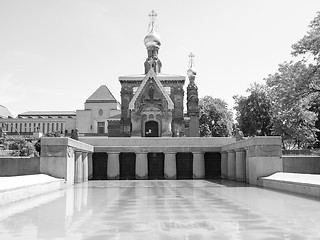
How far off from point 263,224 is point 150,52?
55252 millimetres

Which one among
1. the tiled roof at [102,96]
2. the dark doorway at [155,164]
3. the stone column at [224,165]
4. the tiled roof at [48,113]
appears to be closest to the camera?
the stone column at [224,165]

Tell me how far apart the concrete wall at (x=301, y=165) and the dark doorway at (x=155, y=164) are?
433 inches

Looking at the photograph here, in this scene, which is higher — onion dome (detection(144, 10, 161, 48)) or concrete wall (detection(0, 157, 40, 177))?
onion dome (detection(144, 10, 161, 48))

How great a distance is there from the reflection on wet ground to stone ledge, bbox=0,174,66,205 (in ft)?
1.37

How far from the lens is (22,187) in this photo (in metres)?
15.5

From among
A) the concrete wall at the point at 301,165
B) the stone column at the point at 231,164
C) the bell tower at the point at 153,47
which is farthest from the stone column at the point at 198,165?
the bell tower at the point at 153,47

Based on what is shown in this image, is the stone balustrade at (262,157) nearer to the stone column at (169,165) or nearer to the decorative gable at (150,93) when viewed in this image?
the stone column at (169,165)

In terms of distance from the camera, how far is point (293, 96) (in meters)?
31.6

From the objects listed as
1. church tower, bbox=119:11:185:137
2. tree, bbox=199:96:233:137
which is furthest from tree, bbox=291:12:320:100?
tree, bbox=199:96:233:137

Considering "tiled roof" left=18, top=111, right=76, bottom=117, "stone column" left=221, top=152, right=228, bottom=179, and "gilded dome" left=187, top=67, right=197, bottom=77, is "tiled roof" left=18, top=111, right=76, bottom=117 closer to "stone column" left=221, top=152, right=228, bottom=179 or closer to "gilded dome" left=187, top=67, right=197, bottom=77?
"gilded dome" left=187, top=67, right=197, bottom=77

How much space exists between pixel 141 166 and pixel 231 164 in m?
7.43

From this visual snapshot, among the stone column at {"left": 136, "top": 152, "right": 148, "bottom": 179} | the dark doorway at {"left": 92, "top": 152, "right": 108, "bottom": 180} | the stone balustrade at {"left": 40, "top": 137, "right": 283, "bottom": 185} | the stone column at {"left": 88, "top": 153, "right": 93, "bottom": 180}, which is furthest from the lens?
the dark doorway at {"left": 92, "top": 152, "right": 108, "bottom": 180}

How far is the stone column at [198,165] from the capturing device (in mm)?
33219

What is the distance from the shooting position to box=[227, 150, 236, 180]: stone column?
2958cm
